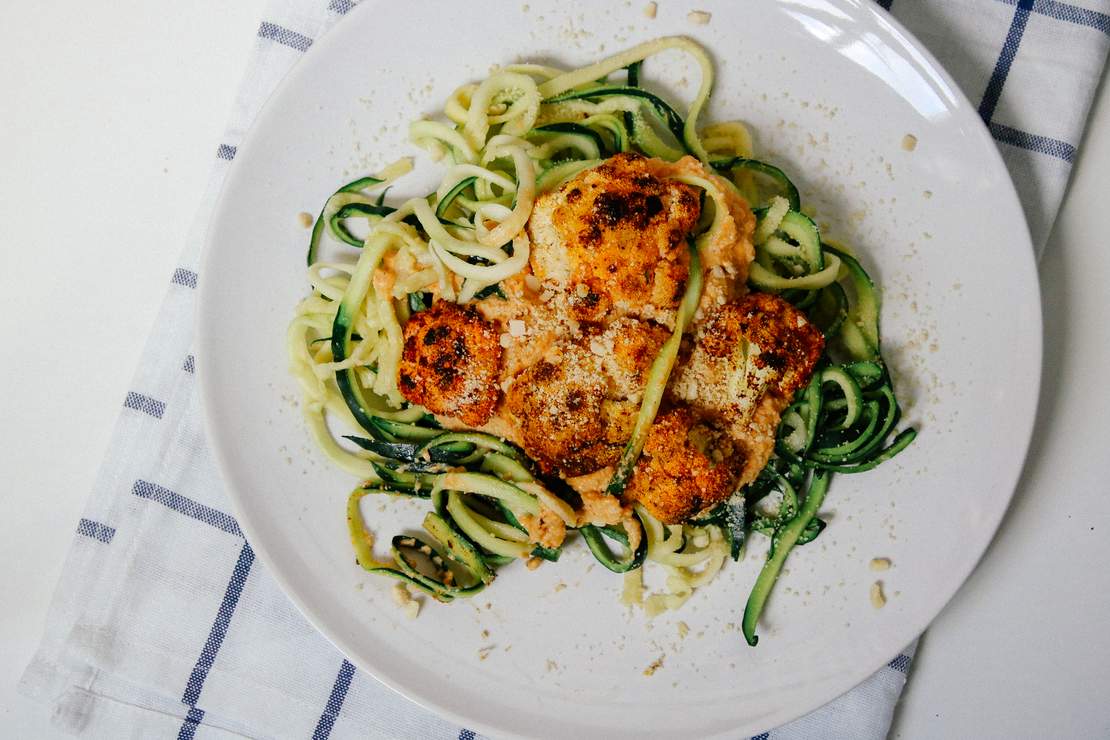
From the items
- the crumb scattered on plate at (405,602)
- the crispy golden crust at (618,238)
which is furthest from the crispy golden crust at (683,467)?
the crumb scattered on plate at (405,602)

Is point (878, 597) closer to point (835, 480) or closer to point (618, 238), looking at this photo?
point (835, 480)

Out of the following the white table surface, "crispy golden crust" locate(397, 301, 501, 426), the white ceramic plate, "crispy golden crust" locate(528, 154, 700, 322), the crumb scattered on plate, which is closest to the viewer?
"crispy golden crust" locate(528, 154, 700, 322)

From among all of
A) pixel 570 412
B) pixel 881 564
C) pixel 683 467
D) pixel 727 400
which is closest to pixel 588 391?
pixel 570 412

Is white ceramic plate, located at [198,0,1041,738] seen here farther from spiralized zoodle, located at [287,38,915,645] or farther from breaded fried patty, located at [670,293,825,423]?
breaded fried patty, located at [670,293,825,423]

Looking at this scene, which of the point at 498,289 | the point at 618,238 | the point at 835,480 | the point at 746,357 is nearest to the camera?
the point at 618,238

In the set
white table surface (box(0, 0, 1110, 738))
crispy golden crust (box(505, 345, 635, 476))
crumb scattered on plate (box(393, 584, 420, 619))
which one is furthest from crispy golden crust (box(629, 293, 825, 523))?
white table surface (box(0, 0, 1110, 738))

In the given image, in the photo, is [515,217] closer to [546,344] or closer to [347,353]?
[546,344]

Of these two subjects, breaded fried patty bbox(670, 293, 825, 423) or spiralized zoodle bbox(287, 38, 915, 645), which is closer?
breaded fried patty bbox(670, 293, 825, 423)

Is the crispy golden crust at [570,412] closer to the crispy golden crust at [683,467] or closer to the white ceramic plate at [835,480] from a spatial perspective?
the crispy golden crust at [683,467]
